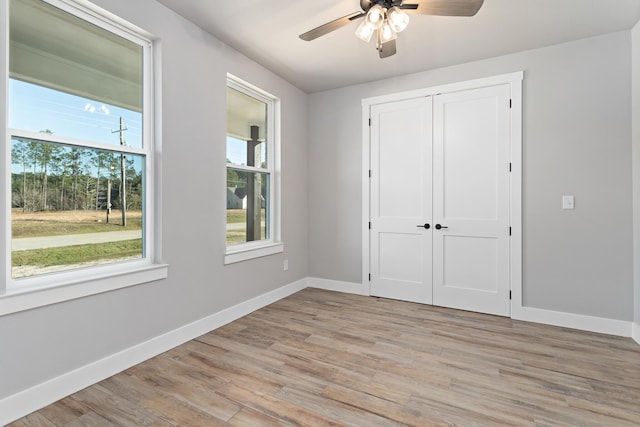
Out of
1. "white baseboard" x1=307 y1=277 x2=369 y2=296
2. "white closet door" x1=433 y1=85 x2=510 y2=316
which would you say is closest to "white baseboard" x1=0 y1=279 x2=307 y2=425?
"white baseboard" x1=307 y1=277 x2=369 y2=296

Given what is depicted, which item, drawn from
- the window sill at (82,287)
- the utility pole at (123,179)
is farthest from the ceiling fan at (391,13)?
the window sill at (82,287)

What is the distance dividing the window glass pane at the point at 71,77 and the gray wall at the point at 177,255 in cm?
22

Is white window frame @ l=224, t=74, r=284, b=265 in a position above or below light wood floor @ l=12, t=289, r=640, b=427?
above

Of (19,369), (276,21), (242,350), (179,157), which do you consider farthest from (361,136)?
(19,369)

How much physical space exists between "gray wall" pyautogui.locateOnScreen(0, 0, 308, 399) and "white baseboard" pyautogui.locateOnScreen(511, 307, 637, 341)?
8.90 feet

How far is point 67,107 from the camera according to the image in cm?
200

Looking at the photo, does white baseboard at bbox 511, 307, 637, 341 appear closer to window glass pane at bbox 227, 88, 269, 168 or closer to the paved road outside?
window glass pane at bbox 227, 88, 269, 168

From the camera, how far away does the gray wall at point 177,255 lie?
1796 millimetres

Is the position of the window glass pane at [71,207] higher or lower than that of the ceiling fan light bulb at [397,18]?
lower

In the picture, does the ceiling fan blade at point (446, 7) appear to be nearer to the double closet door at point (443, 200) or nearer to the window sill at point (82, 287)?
the double closet door at point (443, 200)

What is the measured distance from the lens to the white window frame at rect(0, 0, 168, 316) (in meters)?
1.68

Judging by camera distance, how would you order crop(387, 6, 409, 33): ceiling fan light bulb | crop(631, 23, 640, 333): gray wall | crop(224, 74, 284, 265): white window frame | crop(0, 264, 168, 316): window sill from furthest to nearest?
crop(224, 74, 284, 265): white window frame, crop(631, 23, 640, 333): gray wall, crop(387, 6, 409, 33): ceiling fan light bulb, crop(0, 264, 168, 316): window sill

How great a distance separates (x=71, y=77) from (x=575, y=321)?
4502 mm

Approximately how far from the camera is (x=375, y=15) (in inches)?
81.7
